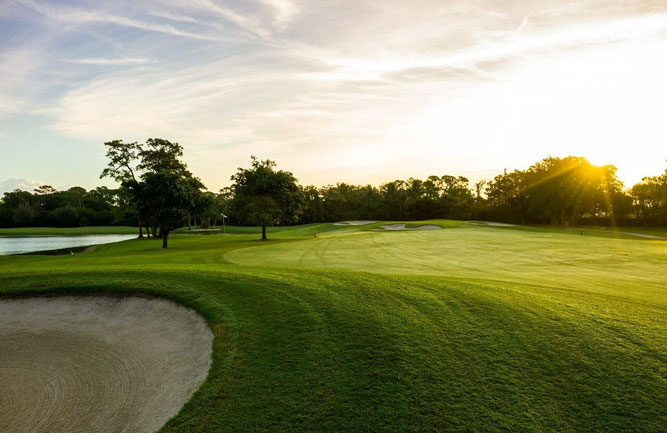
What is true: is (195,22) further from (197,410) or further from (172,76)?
(197,410)

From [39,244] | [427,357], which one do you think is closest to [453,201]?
[39,244]

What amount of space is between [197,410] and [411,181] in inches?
3918

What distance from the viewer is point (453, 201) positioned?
288 feet

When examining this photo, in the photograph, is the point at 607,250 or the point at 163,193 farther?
the point at 163,193

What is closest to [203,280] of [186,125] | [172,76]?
[172,76]

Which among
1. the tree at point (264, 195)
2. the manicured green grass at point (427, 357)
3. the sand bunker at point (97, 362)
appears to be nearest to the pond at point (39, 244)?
the tree at point (264, 195)

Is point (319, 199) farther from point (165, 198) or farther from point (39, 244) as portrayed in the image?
point (165, 198)

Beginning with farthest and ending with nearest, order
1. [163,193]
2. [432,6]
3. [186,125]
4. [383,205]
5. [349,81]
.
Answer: [383,205]
[163,193]
[186,125]
[349,81]
[432,6]

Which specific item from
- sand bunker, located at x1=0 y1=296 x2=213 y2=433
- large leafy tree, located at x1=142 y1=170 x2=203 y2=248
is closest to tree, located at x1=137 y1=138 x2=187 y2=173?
large leafy tree, located at x1=142 y1=170 x2=203 y2=248

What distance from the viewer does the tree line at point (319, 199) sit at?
35.5 meters

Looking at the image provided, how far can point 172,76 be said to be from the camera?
2305cm

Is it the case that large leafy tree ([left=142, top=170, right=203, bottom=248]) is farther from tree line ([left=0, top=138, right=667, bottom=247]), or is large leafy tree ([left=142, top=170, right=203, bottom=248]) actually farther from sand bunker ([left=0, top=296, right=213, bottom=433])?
sand bunker ([left=0, top=296, right=213, bottom=433])

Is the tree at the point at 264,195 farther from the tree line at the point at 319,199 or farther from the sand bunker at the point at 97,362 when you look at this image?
the sand bunker at the point at 97,362

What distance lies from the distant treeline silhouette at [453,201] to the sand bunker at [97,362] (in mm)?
27019
